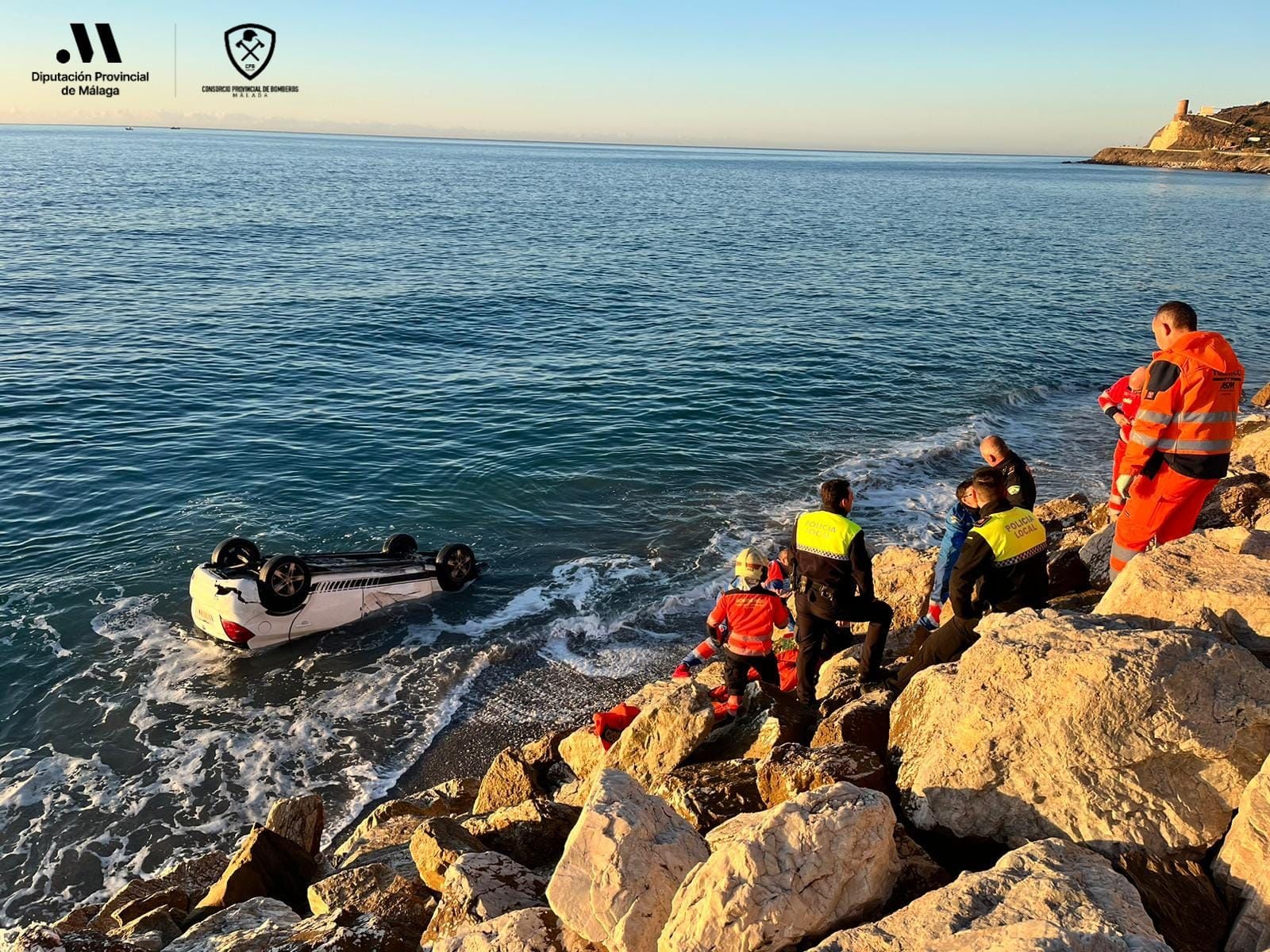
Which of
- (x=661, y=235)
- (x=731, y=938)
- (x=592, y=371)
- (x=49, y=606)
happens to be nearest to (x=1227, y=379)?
(x=731, y=938)

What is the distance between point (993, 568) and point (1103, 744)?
1.97 metres

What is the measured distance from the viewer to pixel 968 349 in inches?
1147

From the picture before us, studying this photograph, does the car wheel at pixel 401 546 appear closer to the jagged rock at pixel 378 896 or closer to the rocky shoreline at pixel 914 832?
the rocky shoreline at pixel 914 832

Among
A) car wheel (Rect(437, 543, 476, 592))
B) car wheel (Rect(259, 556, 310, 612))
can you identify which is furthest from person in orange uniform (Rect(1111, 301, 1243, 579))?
car wheel (Rect(259, 556, 310, 612))

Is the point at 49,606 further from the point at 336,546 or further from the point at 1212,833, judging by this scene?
the point at 1212,833

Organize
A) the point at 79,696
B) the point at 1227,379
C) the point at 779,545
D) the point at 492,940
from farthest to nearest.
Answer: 1. the point at 779,545
2. the point at 79,696
3. the point at 1227,379
4. the point at 492,940

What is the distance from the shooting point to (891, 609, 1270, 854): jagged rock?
181 inches

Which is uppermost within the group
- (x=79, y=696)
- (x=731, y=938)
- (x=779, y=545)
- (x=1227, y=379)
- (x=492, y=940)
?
(x=1227, y=379)

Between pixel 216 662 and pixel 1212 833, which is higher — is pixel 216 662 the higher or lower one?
the lower one

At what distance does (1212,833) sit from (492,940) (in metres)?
3.81

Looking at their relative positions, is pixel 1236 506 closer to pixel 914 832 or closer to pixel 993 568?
pixel 993 568

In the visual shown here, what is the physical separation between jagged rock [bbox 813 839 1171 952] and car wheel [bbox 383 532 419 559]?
11.5 metres

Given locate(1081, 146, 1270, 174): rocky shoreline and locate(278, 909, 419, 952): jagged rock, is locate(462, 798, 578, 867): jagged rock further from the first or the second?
locate(1081, 146, 1270, 174): rocky shoreline

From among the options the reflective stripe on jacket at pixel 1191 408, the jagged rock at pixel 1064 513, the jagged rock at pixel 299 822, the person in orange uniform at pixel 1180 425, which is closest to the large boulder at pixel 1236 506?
the jagged rock at pixel 1064 513
